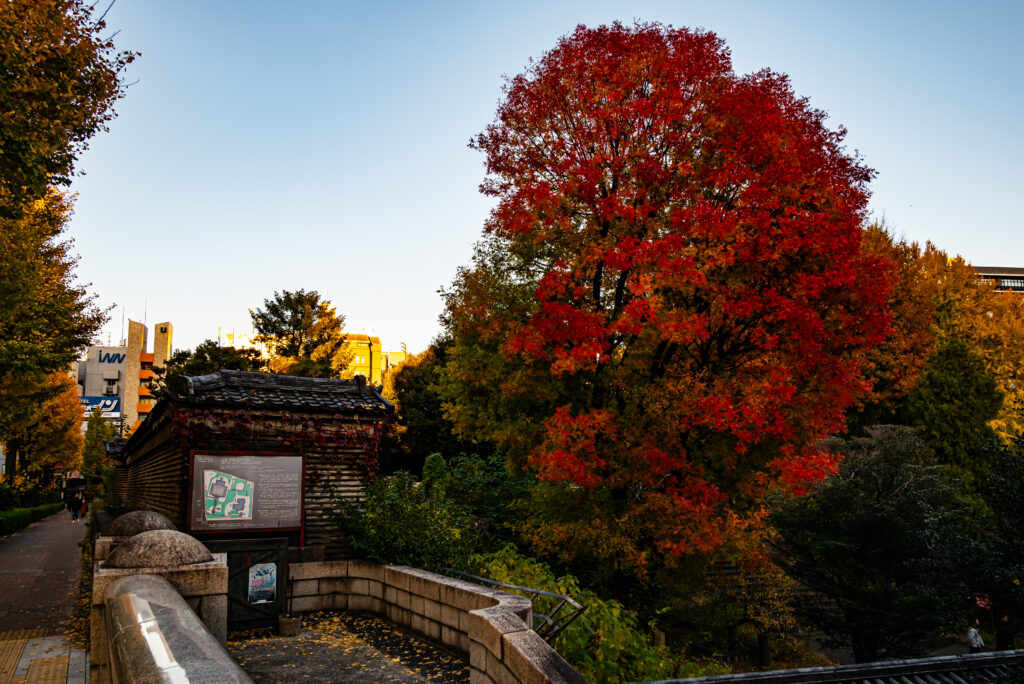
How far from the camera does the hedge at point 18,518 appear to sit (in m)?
32.1

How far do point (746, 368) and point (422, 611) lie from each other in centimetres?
849

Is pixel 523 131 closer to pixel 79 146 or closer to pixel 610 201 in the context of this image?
pixel 610 201

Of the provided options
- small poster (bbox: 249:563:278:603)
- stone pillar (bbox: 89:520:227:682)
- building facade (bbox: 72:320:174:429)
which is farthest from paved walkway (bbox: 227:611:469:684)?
building facade (bbox: 72:320:174:429)

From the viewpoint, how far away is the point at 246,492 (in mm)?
11016

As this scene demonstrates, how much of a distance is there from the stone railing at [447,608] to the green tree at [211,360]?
3156 centimetres

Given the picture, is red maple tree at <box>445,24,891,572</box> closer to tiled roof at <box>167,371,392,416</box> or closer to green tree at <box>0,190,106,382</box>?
tiled roof at <box>167,371,392,416</box>

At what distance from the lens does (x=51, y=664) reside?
9.87 m

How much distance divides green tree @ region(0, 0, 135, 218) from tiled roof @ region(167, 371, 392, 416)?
404 cm

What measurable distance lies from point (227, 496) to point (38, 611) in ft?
24.3

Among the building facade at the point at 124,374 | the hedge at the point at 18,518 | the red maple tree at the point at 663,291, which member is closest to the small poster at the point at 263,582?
the red maple tree at the point at 663,291

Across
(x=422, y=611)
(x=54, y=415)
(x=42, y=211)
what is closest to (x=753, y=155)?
(x=422, y=611)

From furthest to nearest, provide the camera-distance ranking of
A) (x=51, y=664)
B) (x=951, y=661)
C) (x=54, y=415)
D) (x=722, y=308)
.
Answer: (x=54, y=415) < (x=722, y=308) < (x=51, y=664) < (x=951, y=661)

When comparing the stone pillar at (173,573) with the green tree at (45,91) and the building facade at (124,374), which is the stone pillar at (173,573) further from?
the building facade at (124,374)

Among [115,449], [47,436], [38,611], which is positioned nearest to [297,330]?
[115,449]
